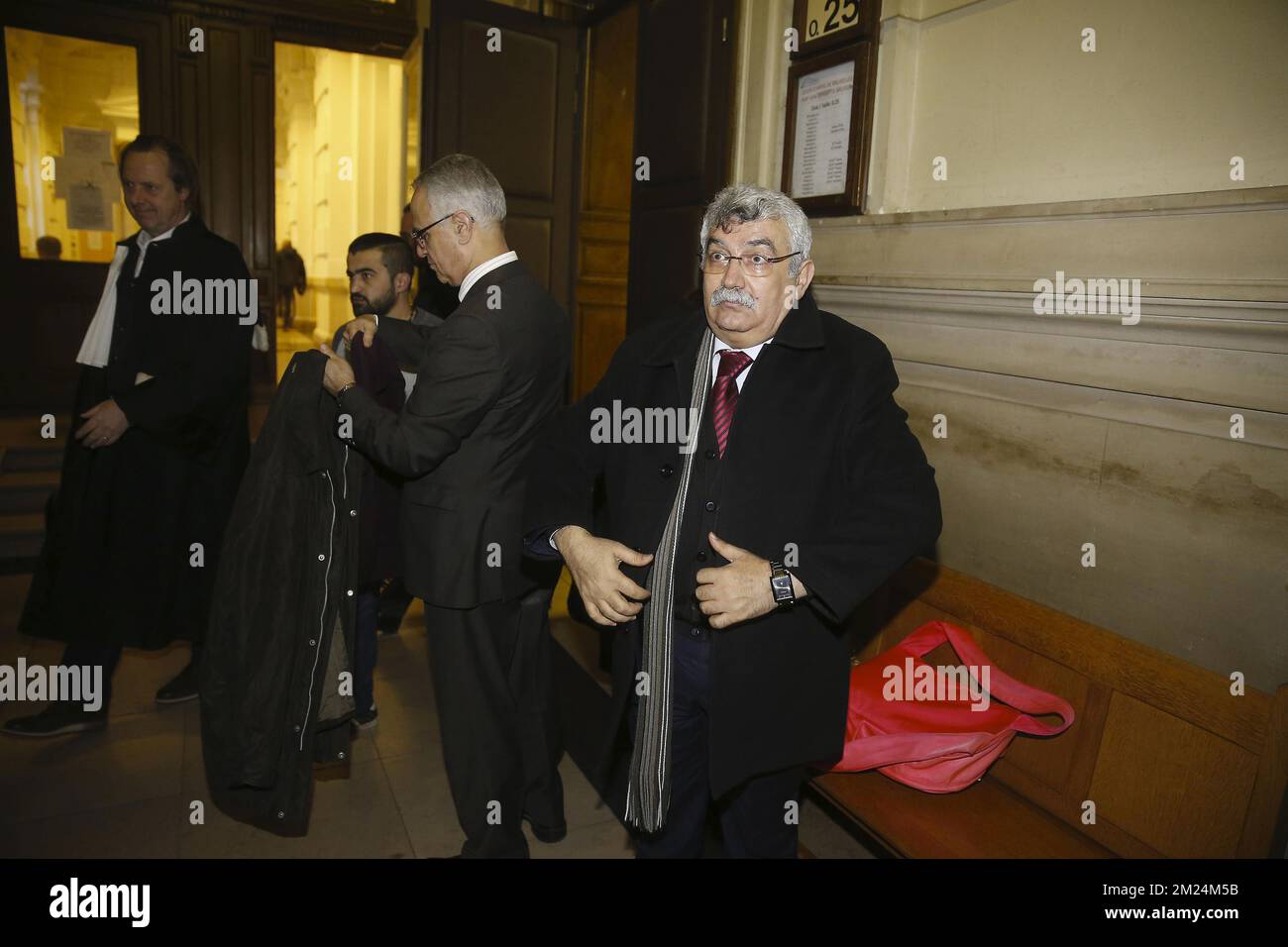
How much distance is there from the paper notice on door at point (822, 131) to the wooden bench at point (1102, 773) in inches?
60.1

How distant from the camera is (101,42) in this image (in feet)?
22.1

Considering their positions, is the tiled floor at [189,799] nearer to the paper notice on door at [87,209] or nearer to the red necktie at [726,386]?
the red necktie at [726,386]

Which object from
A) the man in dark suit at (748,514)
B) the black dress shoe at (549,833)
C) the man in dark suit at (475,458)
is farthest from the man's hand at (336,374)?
the black dress shoe at (549,833)

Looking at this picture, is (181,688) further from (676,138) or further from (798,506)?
(676,138)

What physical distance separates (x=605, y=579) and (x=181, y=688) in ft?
8.57

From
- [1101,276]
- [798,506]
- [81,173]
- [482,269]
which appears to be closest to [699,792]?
[798,506]

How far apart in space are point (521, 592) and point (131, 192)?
2.02m

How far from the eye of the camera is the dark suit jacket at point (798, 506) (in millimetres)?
1521

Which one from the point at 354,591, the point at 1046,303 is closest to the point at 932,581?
the point at 1046,303

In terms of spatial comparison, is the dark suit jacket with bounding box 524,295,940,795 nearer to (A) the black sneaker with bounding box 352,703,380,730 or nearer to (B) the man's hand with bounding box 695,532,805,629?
(B) the man's hand with bounding box 695,532,805,629

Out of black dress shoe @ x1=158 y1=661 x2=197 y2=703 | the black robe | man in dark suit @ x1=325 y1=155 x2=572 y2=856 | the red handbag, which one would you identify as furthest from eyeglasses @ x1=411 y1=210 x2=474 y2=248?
black dress shoe @ x1=158 y1=661 x2=197 y2=703

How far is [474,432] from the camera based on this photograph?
2.22 metres

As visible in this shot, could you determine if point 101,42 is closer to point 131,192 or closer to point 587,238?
point 587,238

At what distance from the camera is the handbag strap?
6.86ft
